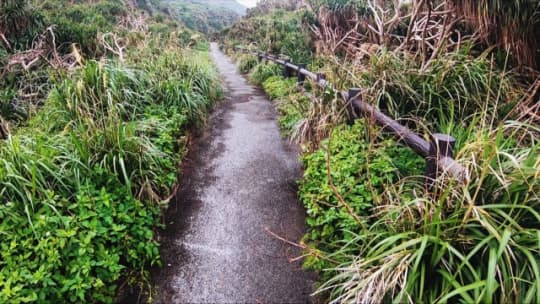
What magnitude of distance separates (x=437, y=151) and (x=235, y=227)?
183 cm

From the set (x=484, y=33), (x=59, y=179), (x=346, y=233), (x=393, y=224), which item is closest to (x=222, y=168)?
(x=59, y=179)

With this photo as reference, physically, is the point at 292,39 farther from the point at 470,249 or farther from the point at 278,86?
the point at 470,249

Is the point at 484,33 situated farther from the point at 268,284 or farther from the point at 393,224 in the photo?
the point at 268,284

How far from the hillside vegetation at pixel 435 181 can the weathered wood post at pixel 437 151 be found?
0.07 m

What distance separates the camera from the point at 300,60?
28.4 ft

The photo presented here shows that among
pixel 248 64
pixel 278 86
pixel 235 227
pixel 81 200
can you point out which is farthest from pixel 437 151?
pixel 248 64

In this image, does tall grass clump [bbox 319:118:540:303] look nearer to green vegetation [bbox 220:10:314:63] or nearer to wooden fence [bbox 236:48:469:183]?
wooden fence [bbox 236:48:469:183]

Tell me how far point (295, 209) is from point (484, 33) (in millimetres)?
3571

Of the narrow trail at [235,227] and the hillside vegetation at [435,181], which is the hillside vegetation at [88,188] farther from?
the hillside vegetation at [435,181]

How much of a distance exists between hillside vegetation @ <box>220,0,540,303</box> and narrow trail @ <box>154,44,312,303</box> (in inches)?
9.4

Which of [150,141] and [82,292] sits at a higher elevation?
[150,141]

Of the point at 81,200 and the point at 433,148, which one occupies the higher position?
the point at 433,148

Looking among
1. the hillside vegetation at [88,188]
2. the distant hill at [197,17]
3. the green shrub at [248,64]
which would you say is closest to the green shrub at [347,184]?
the hillside vegetation at [88,188]

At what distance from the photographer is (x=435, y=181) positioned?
1924mm
